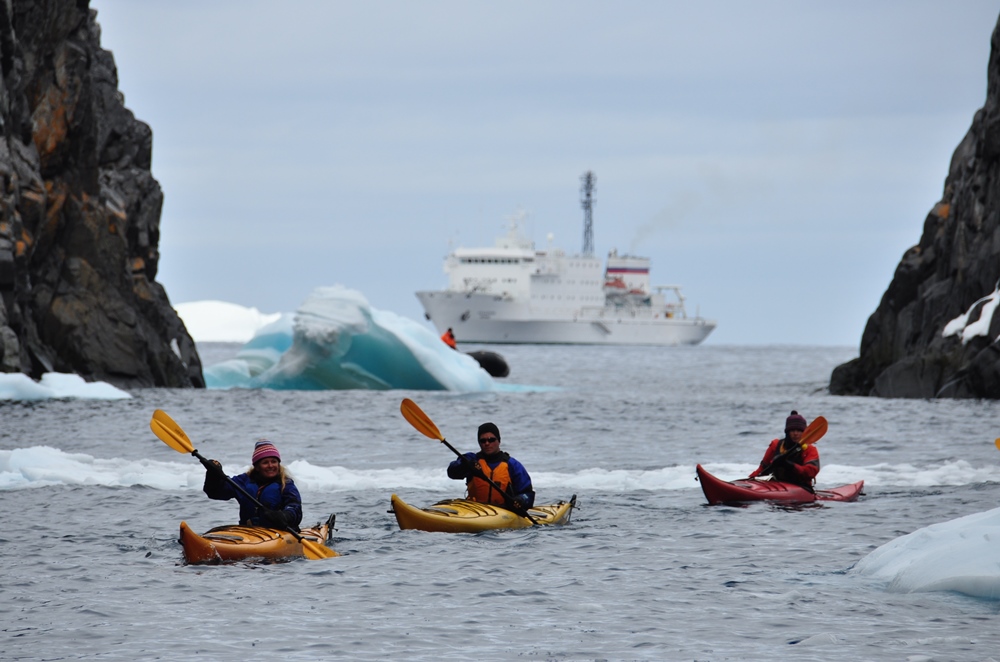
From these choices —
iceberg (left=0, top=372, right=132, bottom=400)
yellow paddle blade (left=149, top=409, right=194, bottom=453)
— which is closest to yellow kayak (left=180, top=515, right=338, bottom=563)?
yellow paddle blade (left=149, top=409, right=194, bottom=453)

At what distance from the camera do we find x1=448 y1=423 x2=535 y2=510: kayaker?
41.0 feet

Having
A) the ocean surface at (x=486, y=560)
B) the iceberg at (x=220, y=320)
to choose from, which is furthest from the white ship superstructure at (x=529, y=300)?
the ocean surface at (x=486, y=560)

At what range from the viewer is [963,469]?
18359mm

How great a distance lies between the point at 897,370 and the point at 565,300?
244 ft

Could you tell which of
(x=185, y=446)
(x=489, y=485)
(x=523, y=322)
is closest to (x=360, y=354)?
(x=489, y=485)

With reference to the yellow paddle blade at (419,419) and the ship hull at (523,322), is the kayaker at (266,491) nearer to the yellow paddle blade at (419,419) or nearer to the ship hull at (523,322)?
the yellow paddle blade at (419,419)

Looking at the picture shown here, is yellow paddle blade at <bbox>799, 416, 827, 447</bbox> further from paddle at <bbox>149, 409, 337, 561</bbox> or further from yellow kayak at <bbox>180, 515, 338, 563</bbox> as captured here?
yellow kayak at <bbox>180, 515, 338, 563</bbox>

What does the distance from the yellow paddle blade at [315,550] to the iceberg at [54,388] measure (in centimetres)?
1756

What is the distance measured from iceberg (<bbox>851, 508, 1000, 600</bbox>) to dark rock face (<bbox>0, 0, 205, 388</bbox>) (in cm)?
2201

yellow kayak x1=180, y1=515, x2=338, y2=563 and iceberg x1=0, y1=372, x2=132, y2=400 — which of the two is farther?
iceberg x1=0, y1=372, x2=132, y2=400

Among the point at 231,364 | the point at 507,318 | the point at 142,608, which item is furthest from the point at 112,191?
the point at 507,318

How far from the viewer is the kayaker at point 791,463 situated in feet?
48.0

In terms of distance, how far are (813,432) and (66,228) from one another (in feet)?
76.4

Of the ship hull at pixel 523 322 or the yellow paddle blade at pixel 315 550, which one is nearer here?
the yellow paddle blade at pixel 315 550
